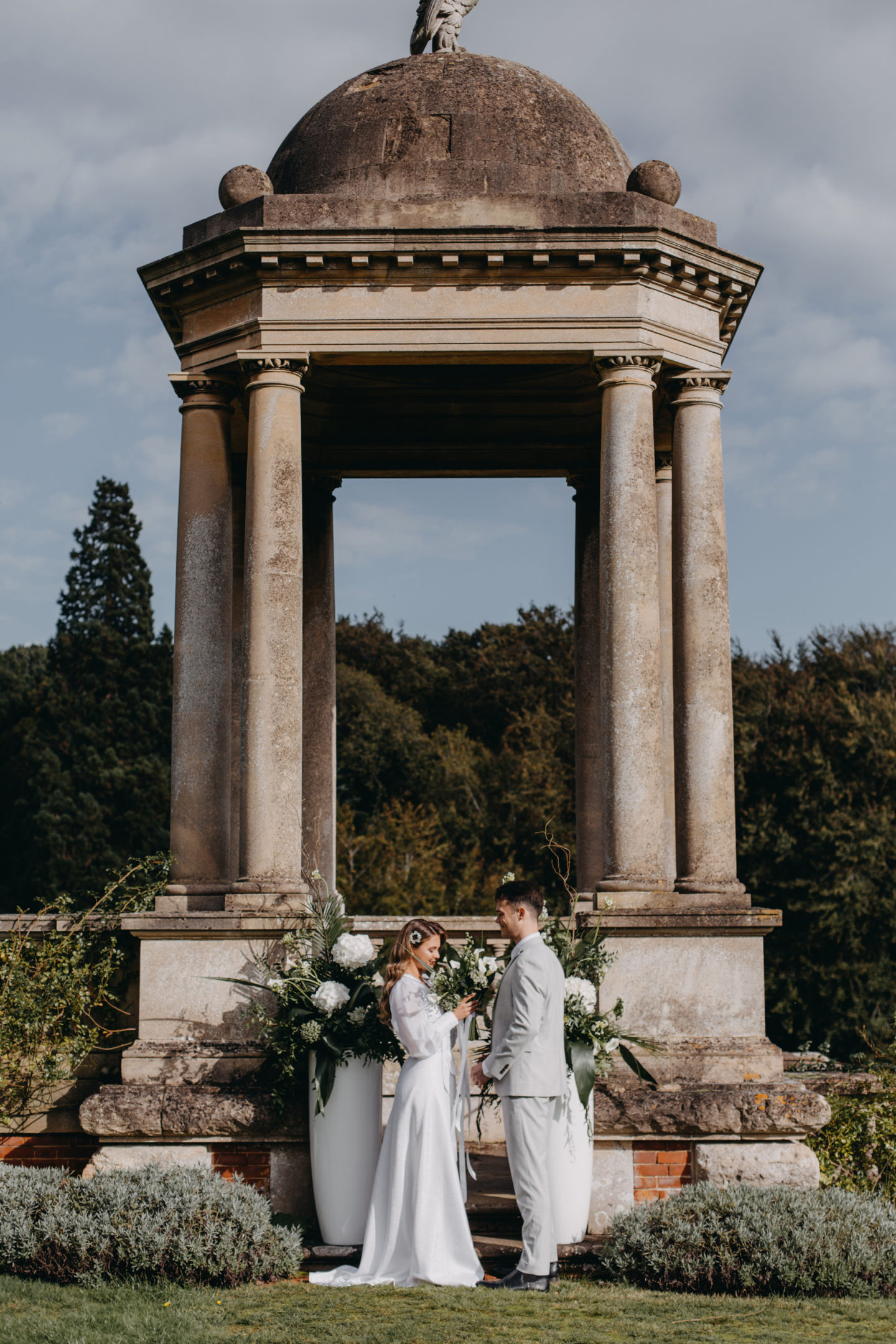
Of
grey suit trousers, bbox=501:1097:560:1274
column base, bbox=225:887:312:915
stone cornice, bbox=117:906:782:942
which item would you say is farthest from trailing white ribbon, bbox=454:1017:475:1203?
column base, bbox=225:887:312:915

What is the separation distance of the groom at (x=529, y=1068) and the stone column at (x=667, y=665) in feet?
26.2

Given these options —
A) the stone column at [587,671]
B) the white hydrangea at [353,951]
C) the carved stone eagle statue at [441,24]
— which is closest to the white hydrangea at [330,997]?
the white hydrangea at [353,951]

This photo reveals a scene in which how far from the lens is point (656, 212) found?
16906 millimetres

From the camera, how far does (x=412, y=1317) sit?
34.3 feet

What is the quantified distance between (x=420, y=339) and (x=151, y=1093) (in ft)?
29.9

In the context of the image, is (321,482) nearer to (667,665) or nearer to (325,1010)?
(667,665)

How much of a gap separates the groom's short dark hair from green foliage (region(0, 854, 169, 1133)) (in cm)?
583

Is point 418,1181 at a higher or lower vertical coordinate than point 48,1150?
higher

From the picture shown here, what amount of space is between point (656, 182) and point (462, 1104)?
1117 centimetres

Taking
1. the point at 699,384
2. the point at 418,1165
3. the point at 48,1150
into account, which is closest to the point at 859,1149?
the point at 418,1165

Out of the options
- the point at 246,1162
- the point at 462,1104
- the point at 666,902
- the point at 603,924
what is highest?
the point at 666,902

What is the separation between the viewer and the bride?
11711 mm

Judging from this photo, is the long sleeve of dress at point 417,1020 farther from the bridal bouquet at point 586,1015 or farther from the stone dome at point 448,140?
the stone dome at point 448,140

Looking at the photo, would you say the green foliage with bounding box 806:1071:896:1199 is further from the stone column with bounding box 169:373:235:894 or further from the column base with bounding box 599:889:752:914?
the stone column with bounding box 169:373:235:894
